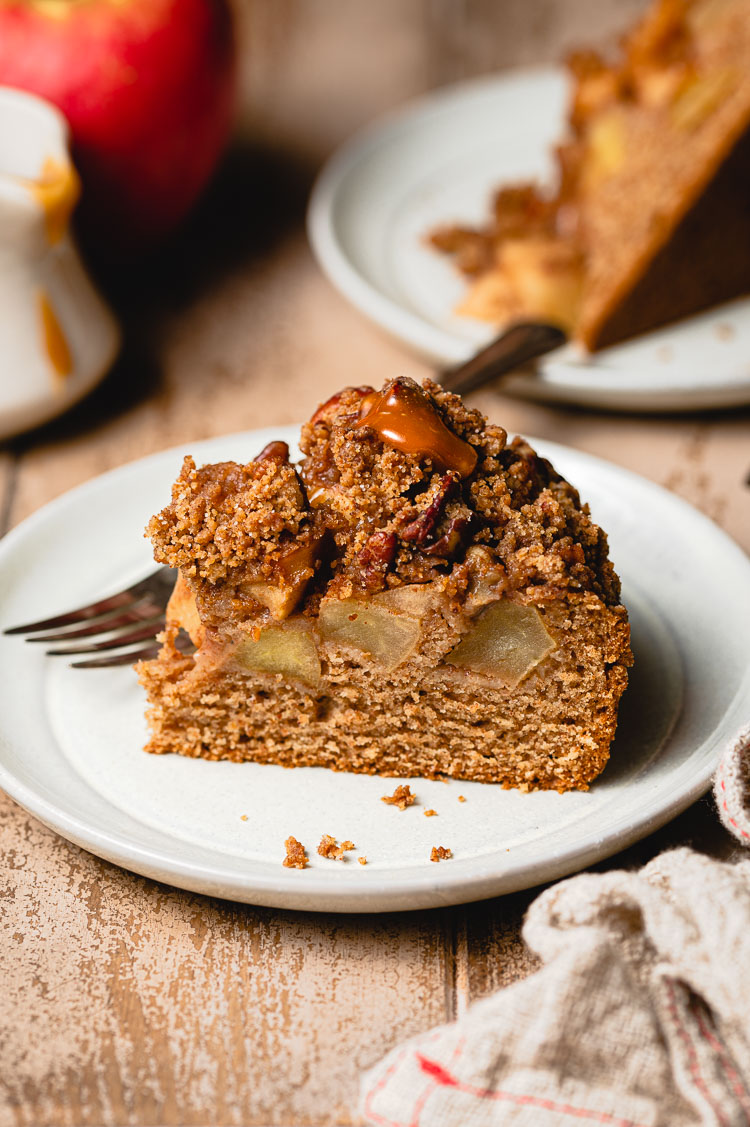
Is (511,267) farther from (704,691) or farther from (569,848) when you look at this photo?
(569,848)

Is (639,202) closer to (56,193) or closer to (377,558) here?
(56,193)

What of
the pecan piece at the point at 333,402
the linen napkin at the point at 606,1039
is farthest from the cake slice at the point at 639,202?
the linen napkin at the point at 606,1039

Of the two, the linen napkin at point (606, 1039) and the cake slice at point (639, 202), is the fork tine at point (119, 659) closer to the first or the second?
the linen napkin at point (606, 1039)

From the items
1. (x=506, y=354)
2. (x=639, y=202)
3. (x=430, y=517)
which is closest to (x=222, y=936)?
(x=430, y=517)

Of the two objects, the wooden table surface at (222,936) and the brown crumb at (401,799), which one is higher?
the brown crumb at (401,799)

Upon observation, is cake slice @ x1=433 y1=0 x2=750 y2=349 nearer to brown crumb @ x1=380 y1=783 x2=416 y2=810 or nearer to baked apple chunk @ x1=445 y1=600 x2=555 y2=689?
baked apple chunk @ x1=445 y1=600 x2=555 y2=689

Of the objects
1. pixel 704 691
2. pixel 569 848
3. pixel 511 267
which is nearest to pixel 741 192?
pixel 511 267
